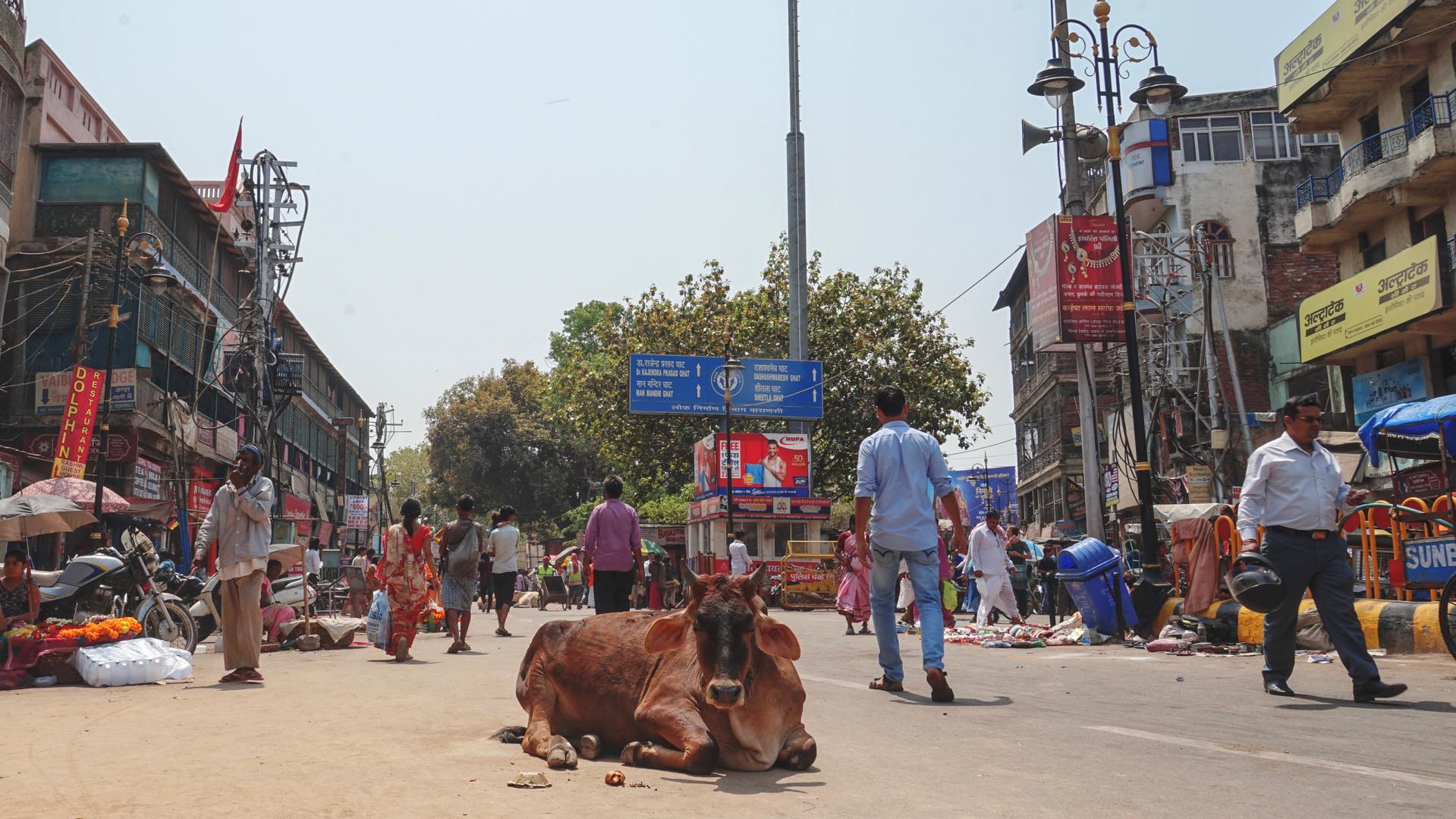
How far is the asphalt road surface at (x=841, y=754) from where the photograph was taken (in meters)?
3.78

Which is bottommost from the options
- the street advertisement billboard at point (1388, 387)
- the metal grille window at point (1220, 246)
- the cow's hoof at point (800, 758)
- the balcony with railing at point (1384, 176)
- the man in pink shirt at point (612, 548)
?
the cow's hoof at point (800, 758)

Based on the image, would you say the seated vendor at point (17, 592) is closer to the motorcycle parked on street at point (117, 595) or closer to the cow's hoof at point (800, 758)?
the motorcycle parked on street at point (117, 595)

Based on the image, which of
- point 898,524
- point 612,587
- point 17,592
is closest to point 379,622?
point 17,592

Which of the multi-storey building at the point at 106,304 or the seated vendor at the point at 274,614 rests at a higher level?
the multi-storey building at the point at 106,304

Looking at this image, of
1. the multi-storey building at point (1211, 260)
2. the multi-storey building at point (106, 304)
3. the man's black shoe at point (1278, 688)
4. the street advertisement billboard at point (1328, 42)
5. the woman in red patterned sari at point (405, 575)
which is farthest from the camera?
the multi-storey building at point (1211, 260)

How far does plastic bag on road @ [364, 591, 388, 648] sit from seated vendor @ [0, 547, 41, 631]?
11.3 ft

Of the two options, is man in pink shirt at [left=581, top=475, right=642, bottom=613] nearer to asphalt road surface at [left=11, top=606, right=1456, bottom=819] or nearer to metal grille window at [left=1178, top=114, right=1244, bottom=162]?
asphalt road surface at [left=11, top=606, right=1456, bottom=819]

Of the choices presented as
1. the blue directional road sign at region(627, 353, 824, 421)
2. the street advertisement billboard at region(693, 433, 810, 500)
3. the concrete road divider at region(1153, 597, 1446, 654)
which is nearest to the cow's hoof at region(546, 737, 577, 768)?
the concrete road divider at region(1153, 597, 1446, 654)

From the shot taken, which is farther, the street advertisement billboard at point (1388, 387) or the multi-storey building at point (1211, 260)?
the multi-storey building at point (1211, 260)

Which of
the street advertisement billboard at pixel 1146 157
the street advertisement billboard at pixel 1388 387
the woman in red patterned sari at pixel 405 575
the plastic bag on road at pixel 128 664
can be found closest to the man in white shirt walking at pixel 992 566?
the woman in red patterned sari at pixel 405 575

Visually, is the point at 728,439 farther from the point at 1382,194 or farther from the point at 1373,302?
the point at 1382,194

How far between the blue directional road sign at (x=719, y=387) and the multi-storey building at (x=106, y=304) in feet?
39.5

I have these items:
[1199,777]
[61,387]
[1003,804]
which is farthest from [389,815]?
[61,387]

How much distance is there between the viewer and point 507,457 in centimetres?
5847
